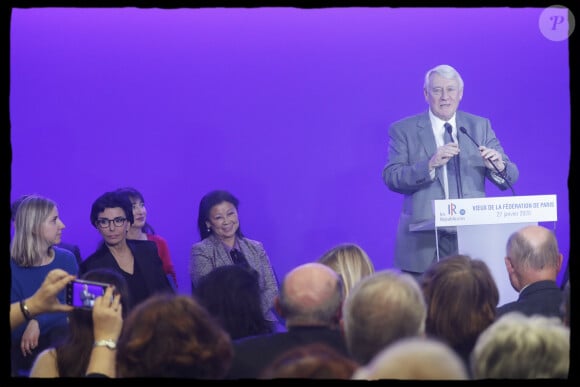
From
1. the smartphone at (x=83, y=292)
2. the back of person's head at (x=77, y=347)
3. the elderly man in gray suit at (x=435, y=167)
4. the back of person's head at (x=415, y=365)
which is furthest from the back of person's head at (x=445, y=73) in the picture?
the back of person's head at (x=415, y=365)

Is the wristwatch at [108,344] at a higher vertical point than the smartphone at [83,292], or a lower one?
lower

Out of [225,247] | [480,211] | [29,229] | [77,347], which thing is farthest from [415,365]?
[29,229]

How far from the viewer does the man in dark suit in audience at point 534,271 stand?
170 inches

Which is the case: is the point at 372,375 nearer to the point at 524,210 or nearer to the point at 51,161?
the point at 524,210

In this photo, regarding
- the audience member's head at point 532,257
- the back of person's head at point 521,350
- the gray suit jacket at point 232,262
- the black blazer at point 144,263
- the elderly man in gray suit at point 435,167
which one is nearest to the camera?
the back of person's head at point 521,350

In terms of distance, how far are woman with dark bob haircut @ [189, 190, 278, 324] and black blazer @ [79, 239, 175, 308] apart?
0.21 meters

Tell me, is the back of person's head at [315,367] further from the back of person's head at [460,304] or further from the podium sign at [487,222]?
the podium sign at [487,222]

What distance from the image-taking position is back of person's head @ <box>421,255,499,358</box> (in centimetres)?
384

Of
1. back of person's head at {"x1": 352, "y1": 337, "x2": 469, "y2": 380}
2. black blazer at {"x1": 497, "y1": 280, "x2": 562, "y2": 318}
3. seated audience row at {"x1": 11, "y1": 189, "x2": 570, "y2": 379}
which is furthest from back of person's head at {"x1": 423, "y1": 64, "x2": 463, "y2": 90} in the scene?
back of person's head at {"x1": 352, "y1": 337, "x2": 469, "y2": 380}

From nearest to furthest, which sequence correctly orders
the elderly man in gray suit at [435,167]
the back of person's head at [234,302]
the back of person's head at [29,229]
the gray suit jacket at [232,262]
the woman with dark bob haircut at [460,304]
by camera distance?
the woman with dark bob haircut at [460,304]
the back of person's head at [234,302]
the back of person's head at [29,229]
the gray suit jacket at [232,262]
the elderly man in gray suit at [435,167]

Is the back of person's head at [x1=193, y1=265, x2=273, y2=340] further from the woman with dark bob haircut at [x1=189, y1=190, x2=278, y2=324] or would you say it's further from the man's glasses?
the man's glasses

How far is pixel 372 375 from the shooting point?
Answer: 2734 mm
